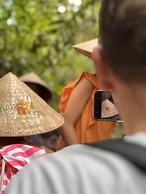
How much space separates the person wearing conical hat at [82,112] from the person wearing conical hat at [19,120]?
0.24 metres

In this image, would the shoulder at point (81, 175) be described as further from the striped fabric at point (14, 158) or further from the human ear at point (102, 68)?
the striped fabric at point (14, 158)

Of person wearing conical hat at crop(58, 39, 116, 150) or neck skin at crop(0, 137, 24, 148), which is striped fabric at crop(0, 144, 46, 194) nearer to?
neck skin at crop(0, 137, 24, 148)

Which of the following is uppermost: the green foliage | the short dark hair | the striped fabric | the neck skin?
the green foliage

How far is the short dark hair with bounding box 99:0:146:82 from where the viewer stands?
35.1 inches

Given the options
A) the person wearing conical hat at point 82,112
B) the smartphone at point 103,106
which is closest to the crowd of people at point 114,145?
the smartphone at point 103,106

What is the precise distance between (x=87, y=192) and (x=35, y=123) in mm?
1574

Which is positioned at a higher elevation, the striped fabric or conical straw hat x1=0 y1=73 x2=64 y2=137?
conical straw hat x1=0 y1=73 x2=64 y2=137

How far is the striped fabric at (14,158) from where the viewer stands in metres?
2.08

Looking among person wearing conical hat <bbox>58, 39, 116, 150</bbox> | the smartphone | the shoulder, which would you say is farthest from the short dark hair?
person wearing conical hat <bbox>58, 39, 116, 150</bbox>

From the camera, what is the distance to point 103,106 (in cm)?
199

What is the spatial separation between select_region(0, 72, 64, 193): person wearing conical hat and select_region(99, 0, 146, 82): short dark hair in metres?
1.24

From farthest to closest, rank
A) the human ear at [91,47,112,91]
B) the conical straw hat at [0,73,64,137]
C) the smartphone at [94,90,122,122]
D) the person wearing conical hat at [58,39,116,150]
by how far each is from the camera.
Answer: the person wearing conical hat at [58,39,116,150] < the conical straw hat at [0,73,64,137] < the smartphone at [94,90,122,122] < the human ear at [91,47,112,91]

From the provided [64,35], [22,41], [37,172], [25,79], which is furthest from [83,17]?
[37,172]

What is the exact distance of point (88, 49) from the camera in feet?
8.98
